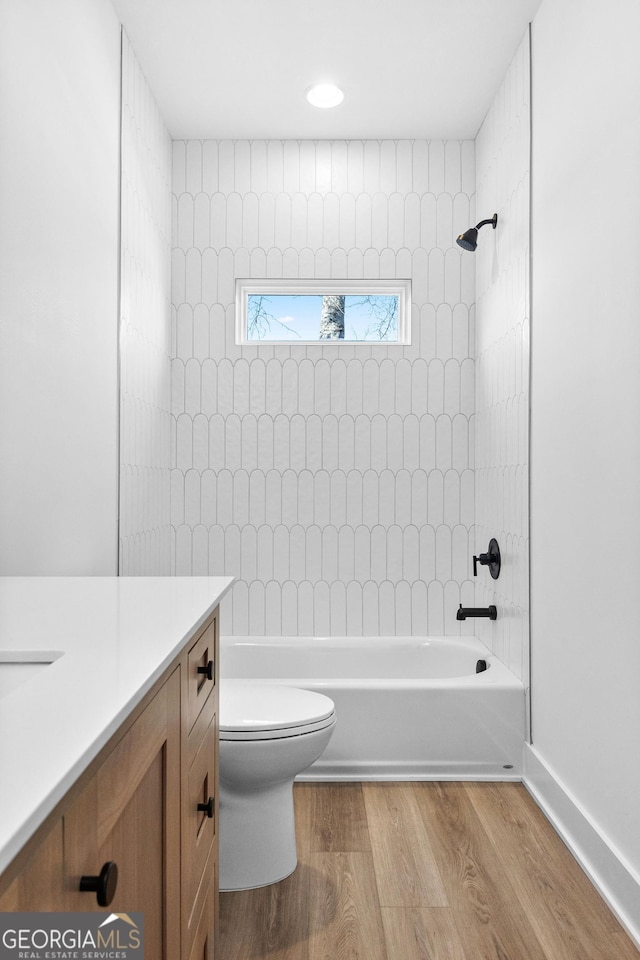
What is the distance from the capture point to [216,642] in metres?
1.64

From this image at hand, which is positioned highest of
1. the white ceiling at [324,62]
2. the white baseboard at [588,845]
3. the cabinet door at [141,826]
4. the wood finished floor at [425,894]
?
the white ceiling at [324,62]

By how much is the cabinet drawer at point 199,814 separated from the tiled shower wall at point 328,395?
199 centimetres

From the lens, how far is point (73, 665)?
0.92m

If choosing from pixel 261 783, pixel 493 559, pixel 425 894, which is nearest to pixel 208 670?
pixel 261 783

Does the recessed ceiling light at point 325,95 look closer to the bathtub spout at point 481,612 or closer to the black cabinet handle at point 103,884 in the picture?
the bathtub spout at point 481,612

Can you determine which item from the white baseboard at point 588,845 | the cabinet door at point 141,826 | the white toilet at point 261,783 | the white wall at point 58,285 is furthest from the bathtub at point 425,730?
the cabinet door at point 141,826

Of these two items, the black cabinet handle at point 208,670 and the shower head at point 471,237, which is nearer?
the black cabinet handle at point 208,670

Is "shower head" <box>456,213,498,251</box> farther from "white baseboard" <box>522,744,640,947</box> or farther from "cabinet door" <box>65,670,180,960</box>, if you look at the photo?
"cabinet door" <box>65,670,180,960</box>

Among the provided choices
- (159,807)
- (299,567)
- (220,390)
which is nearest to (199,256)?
(220,390)

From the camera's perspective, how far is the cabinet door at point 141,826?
713 millimetres

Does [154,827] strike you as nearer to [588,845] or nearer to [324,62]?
[588,845]

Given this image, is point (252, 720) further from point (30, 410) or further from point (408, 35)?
point (408, 35)

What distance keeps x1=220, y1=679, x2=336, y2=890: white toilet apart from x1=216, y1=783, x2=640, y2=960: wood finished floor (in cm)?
7

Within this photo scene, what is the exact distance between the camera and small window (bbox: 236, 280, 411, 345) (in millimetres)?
3607
